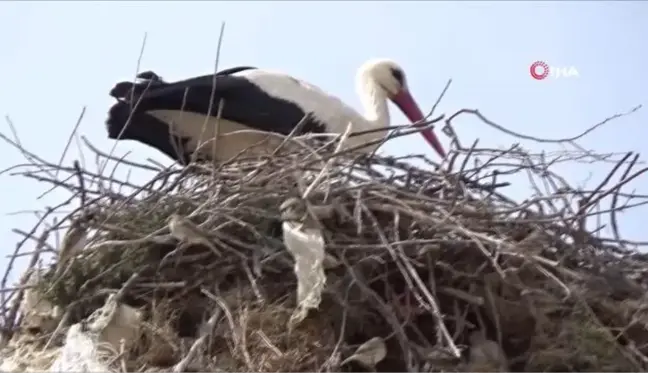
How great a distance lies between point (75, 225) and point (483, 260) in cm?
85

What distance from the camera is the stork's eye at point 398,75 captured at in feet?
13.0

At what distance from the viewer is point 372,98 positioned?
3.87m

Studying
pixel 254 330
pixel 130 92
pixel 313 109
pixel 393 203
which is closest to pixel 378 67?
pixel 313 109

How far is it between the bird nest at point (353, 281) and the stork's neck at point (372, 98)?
1.43 meters

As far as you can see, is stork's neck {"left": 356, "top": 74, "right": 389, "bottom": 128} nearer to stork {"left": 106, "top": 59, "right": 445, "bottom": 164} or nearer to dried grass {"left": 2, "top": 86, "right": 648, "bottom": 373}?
stork {"left": 106, "top": 59, "right": 445, "bottom": 164}

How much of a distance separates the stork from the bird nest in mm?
800

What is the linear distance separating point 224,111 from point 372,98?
801mm

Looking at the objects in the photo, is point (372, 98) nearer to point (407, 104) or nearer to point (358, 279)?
point (407, 104)

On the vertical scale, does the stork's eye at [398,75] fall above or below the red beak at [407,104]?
above

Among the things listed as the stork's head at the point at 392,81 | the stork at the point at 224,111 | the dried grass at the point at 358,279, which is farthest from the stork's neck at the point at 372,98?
the dried grass at the point at 358,279

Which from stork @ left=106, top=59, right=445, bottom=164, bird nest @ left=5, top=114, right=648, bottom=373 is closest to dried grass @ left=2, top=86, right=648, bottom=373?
bird nest @ left=5, top=114, right=648, bottom=373

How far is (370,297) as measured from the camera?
212 centimetres

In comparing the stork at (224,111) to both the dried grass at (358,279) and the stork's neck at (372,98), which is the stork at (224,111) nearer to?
the stork's neck at (372,98)

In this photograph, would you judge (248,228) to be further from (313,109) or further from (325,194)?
(313,109)
